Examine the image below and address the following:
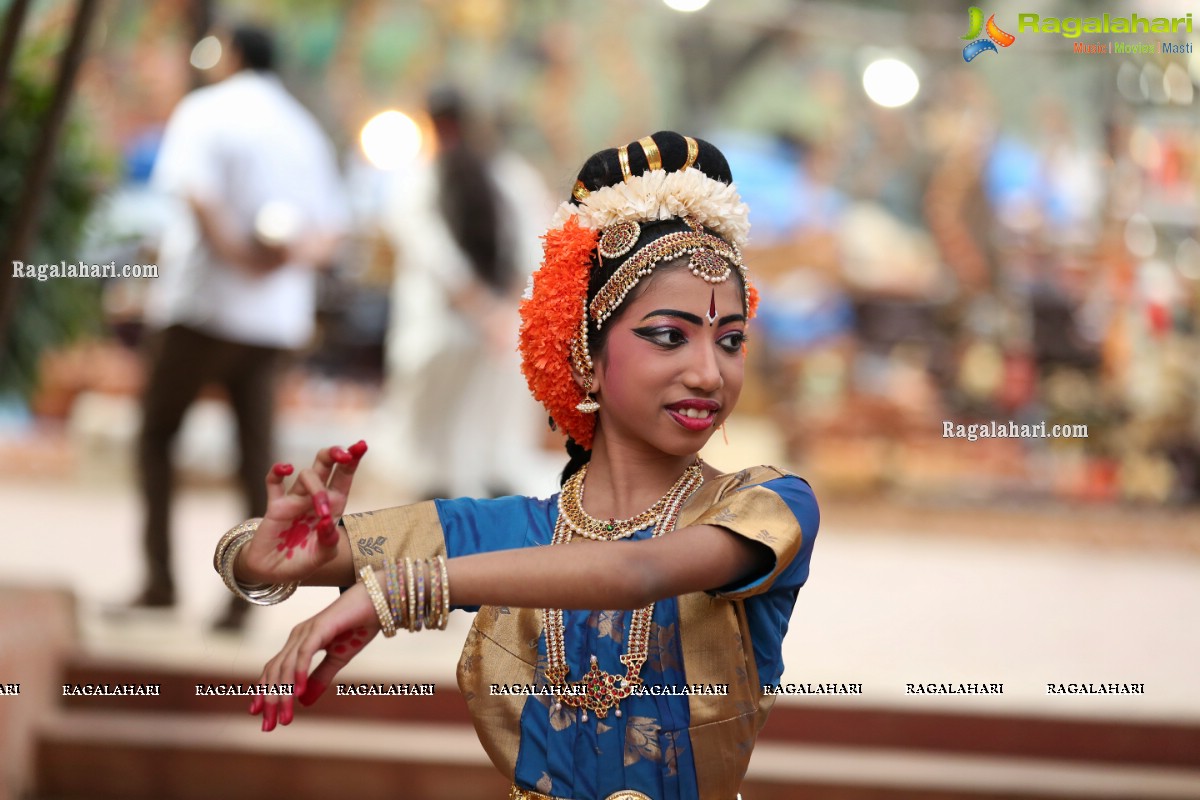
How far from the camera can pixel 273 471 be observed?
174 centimetres

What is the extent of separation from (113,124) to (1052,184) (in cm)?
702

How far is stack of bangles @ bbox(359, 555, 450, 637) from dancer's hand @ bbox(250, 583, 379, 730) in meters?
0.02

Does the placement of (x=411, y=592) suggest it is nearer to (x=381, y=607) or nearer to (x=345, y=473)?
(x=381, y=607)

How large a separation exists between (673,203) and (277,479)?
Result: 2.23 ft

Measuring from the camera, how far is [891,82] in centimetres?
1045

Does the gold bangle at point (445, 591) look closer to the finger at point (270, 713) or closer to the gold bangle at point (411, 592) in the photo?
the gold bangle at point (411, 592)

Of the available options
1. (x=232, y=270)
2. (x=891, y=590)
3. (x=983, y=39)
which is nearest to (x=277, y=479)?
(x=983, y=39)

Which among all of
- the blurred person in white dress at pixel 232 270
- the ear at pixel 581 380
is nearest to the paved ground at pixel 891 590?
the blurred person in white dress at pixel 232 270

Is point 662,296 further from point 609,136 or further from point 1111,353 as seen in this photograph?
point 609,136

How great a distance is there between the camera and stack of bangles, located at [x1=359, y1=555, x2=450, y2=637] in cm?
162

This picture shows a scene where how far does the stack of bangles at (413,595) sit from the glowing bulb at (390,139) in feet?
25.8

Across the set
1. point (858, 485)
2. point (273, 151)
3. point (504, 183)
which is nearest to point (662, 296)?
point (273, 151)

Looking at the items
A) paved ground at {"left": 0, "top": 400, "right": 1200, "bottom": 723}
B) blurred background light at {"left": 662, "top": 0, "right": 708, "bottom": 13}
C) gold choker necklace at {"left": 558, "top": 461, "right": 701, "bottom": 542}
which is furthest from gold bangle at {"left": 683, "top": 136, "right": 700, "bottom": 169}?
blurred background light at {"left": 662, "top": 0, "right": 708, "bottom": 13}

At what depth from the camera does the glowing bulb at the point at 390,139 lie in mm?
9289
